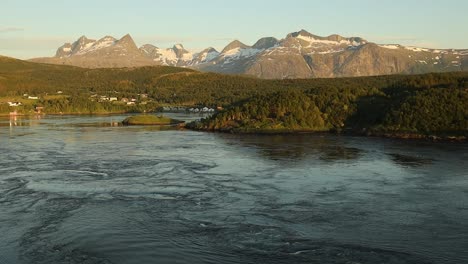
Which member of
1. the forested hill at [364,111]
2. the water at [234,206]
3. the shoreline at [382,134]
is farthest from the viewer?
the forested hill at [364,111]

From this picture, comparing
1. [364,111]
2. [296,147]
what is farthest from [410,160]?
[364,111]

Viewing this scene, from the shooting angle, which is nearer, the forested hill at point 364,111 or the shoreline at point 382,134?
the shoreline at point 382,134

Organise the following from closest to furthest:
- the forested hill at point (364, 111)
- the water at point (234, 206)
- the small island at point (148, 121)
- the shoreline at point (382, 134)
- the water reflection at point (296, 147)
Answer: the water at point (234, 206)
the water reflection at point (296, 147)
the shoreline at point (382, 134)
the forested hill at point (364, 111)
the small island at point (148, 121)

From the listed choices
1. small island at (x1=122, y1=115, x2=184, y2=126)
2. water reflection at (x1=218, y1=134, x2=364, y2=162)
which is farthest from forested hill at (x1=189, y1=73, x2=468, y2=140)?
small island at (x1=122, y1=115, x2=184, y2=126)

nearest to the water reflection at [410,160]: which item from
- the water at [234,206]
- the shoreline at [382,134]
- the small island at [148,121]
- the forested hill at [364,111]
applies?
the water at [234,206]

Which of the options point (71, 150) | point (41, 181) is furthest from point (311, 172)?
point (71, 150)

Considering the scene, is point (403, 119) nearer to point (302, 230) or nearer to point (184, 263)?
point (302, 230)

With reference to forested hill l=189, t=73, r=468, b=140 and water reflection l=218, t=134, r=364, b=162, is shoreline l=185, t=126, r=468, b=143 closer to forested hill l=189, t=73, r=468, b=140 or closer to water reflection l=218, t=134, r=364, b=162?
forested hill l=189, t=73, r=468, b=140

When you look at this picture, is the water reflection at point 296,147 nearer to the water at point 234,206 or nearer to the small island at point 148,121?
the water at point 234,206
